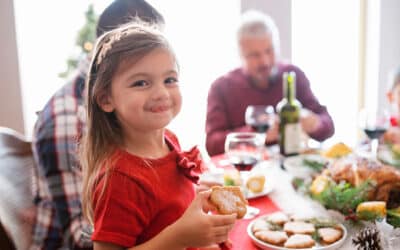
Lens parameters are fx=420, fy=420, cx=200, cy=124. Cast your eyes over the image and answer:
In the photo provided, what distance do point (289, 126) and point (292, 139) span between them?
51 millimetres

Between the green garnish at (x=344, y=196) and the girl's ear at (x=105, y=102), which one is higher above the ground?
the girl's ear at (x=105, y=102)

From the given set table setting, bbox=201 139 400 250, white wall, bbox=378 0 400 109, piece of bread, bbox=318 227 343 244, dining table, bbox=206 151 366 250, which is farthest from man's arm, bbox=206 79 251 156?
white wall, bbox=378 0 400 109

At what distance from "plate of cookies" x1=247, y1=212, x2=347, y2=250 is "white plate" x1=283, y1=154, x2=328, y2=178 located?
0.29 metres

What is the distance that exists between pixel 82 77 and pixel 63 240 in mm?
588

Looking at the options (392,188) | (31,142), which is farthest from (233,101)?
(392,188)

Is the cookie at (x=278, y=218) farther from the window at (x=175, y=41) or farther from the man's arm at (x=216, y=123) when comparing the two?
the window at (x=175, y=41)

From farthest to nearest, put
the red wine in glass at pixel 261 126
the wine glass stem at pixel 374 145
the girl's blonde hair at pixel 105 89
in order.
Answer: the red wine in glass at pixel 261 126 → the wine glass stem at pixel 374 145 → the girl's blonde hair at pixel 105 89

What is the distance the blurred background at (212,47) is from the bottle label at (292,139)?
115 cm

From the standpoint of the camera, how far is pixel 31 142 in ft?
4.90

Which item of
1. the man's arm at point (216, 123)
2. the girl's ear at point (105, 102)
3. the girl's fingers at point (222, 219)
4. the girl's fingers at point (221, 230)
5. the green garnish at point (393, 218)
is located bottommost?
the man's arm at point (216, 123)

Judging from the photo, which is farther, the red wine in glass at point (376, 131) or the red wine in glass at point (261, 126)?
the red wine in glass at point (261, 126)

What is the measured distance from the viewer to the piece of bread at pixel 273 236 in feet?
2.87

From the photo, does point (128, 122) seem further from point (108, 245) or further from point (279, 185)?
point (279, 185)

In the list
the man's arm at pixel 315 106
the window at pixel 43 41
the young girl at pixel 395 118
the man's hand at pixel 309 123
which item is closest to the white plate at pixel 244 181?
the young girl at pixel 395 118
